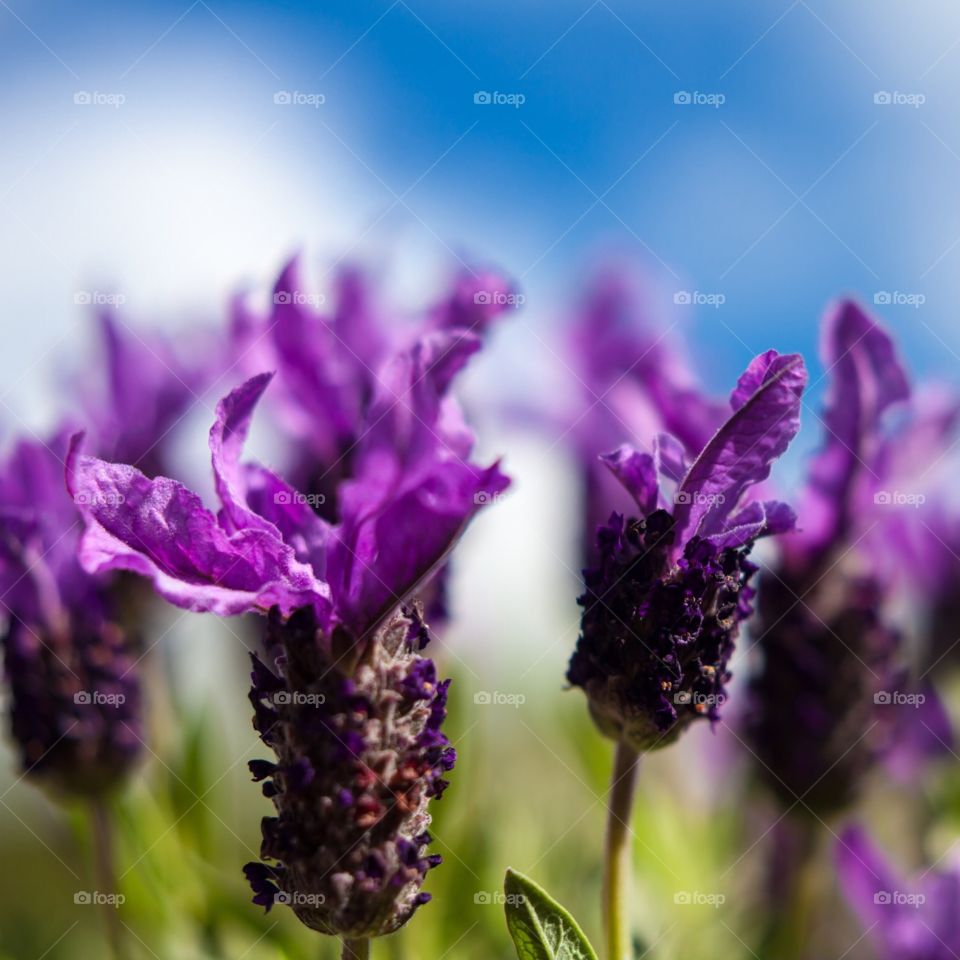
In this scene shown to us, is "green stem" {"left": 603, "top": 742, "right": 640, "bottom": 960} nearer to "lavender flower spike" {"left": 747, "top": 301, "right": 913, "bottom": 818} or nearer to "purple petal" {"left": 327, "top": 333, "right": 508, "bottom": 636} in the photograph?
"purple petal" {"left": 327, "top": 333, "right": 508, "bottom": 636}

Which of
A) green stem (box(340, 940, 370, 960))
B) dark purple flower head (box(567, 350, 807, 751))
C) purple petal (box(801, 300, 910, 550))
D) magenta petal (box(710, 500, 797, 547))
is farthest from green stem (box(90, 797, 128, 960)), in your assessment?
purple petal (box(801, 300, 910, 550))

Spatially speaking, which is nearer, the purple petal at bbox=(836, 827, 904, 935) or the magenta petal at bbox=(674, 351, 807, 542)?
the magenta petal at bbox=(674, 351, 807, 542)

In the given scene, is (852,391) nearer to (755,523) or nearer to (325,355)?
(755,523)

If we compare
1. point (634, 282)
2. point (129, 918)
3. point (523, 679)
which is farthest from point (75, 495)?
point (634, 282)

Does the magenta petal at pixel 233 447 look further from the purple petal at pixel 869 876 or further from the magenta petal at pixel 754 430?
the purple petal at pixel 869 876

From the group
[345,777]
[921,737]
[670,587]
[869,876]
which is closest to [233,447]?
[345,777]

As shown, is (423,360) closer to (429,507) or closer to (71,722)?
(429,507)
